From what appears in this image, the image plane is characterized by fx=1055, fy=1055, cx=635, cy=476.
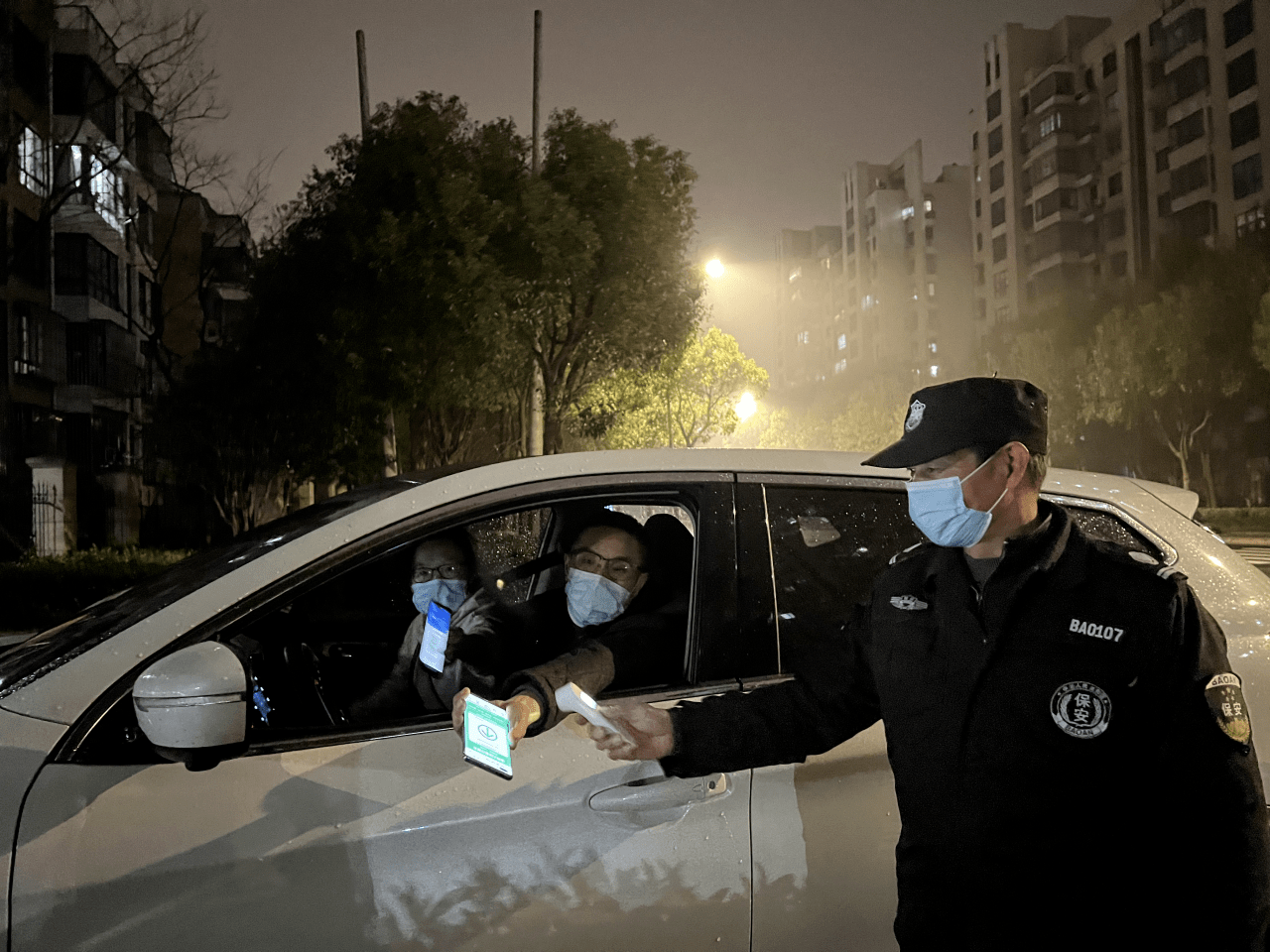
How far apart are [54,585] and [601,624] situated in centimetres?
1111

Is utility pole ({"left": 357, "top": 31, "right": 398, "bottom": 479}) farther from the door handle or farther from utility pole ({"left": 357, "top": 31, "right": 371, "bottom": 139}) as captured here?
the door handle

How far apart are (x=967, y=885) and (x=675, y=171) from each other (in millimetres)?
20322

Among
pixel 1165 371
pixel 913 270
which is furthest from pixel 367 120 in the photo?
pixel 913 270

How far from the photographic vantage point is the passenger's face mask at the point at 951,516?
1859 mm

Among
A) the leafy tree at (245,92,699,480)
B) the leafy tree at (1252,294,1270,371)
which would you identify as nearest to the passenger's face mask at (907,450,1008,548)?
the leafy tree at (245,92,699,480)

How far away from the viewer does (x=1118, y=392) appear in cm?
4112

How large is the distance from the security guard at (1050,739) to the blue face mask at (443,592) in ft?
4.39

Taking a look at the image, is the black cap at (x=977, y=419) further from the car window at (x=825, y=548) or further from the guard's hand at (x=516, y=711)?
the guard's hand at (x=516, y=711)

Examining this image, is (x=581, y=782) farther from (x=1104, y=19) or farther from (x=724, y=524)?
(x=1104, y=19)

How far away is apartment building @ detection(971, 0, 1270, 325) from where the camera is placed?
4769cm

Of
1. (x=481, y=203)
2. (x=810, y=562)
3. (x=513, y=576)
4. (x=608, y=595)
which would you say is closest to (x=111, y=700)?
(x=608, y=595)

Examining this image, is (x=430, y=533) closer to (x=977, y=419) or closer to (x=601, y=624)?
(x=601, y=624)

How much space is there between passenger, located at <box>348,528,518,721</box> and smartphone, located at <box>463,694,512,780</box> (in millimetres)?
856

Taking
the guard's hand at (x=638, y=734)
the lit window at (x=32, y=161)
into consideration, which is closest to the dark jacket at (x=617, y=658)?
the guard's hand at (x=638, y=734)
